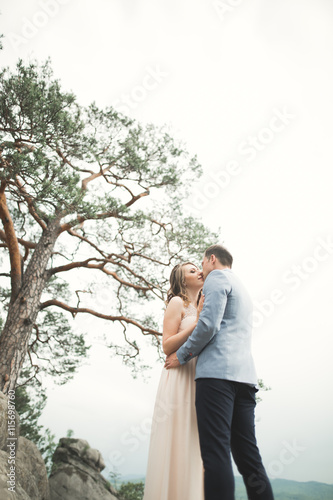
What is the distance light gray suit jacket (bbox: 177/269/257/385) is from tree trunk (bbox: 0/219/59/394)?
353 centimetres

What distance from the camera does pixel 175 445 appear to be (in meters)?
1.76

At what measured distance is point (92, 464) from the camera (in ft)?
18.8

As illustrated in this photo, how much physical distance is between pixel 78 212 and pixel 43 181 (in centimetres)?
71

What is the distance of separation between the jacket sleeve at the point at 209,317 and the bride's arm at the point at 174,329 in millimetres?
109

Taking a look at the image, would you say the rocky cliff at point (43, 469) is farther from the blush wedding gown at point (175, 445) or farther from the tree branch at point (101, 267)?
the tree branch at point (101, 267)

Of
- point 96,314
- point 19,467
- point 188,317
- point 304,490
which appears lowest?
point 304,490

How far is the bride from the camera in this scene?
65.8 inches

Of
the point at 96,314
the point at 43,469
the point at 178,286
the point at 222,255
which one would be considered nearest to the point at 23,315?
the point at 96,314

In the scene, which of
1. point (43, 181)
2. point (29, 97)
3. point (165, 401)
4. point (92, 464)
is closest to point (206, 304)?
point (165, 401)

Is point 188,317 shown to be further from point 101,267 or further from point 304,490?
point 304,490

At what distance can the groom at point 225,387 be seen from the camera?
1393 millimetres

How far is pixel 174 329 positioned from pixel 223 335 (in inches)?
17.1

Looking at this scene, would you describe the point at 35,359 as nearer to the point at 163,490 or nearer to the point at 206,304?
the point at 163,490

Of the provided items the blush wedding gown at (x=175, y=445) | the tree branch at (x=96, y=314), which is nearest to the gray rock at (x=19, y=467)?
the blush wedding gown at (x=175, y=445)
